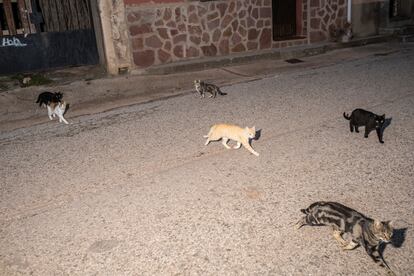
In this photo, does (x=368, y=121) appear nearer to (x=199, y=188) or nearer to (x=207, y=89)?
(x=199, y=188)

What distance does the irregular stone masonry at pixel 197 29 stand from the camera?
38.5 ft

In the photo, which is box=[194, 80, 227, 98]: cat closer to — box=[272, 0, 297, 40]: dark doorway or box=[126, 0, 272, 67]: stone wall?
box=[126, 0, 272, 67]: stone wall

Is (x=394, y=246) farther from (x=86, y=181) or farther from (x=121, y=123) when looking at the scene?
(x=121, y=123)

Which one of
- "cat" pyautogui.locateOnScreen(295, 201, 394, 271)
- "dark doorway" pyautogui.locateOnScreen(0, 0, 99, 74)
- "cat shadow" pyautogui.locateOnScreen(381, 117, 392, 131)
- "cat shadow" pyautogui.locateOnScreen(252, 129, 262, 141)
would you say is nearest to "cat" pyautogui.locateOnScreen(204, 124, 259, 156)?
"cat shadow" pyautogui.locateOnScreen(252, 129, 262, 141)

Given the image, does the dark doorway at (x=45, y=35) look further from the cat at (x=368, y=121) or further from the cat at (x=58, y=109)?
the cat at (x=368, y=121)

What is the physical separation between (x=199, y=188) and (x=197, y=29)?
28.2 feet

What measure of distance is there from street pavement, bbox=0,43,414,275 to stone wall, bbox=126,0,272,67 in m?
3.77

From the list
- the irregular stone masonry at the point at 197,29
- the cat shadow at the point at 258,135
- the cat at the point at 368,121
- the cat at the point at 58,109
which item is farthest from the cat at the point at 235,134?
the irregular stone masonry at the point at 197,29

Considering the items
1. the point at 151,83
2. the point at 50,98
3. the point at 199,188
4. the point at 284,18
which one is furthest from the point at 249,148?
the point at 284,18

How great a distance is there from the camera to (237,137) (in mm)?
6023

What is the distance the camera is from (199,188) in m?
5.14

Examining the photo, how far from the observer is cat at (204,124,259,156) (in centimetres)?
590

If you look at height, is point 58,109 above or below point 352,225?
above

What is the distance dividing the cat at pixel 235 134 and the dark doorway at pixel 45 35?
7.32m
